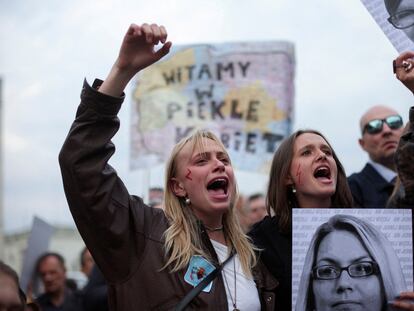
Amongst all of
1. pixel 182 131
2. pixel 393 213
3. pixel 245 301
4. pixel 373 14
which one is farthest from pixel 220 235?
pixel 182 131

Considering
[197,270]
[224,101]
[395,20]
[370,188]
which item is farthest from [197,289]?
[224,101]

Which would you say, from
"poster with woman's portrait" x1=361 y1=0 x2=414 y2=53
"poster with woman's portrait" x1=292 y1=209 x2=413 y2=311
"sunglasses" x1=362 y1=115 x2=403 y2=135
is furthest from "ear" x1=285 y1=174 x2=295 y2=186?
"sunglasses" x1=362 y1=115 x2=403 y2=135

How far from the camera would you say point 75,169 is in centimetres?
296

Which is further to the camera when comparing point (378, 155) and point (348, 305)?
point (378, 155)

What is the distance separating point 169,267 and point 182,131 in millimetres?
4450

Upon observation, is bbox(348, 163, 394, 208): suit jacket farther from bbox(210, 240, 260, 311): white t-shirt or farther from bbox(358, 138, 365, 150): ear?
bbox(210, 240, 260, 311): white t-shirt

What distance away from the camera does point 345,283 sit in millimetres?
3105

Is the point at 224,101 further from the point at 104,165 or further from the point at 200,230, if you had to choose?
the point at 104,165

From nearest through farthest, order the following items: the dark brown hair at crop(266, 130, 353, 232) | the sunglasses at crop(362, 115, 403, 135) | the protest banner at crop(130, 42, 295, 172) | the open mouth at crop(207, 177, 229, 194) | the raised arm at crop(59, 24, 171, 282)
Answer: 1. the raised arm at crop(59, 24, 171, 282)
2. the open mouth at crop(207, 177, 229, 194)
3. the dark brown hair at crop(266, 130, 353, 232)
4. the sunglasses at crop(362, 115, 403, 135)
5. the protest banner at crop(130, 42, 295, 172)

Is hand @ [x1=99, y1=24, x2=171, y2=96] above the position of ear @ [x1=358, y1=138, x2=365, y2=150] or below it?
below

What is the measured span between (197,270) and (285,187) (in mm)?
845

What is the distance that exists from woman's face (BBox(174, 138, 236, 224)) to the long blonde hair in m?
0.03

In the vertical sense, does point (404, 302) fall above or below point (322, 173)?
below

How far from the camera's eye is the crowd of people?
3.00 metres
